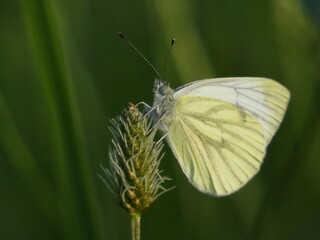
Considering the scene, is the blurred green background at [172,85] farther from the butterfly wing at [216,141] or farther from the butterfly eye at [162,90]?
the butterfly eye at [162,90]

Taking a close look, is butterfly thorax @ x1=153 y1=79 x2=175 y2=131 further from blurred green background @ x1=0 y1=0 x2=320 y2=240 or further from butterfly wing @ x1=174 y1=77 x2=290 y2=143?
blurred green background @ x1=0 y1=0 x2=320 y2=240

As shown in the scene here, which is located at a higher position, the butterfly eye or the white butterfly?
the butterfly eye

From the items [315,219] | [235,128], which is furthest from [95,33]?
[315,219]

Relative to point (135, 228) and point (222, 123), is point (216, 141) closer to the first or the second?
point (222, 123)

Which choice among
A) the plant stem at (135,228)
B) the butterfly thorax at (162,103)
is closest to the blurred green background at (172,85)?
the butterfly thorax at (162,103)

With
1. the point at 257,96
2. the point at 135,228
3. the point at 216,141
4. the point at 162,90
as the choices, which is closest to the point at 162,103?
the point at 162,90

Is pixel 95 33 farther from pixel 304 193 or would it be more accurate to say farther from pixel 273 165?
pixel 304 193

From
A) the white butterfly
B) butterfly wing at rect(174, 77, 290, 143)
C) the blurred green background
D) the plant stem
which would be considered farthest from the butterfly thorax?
the plant stem
